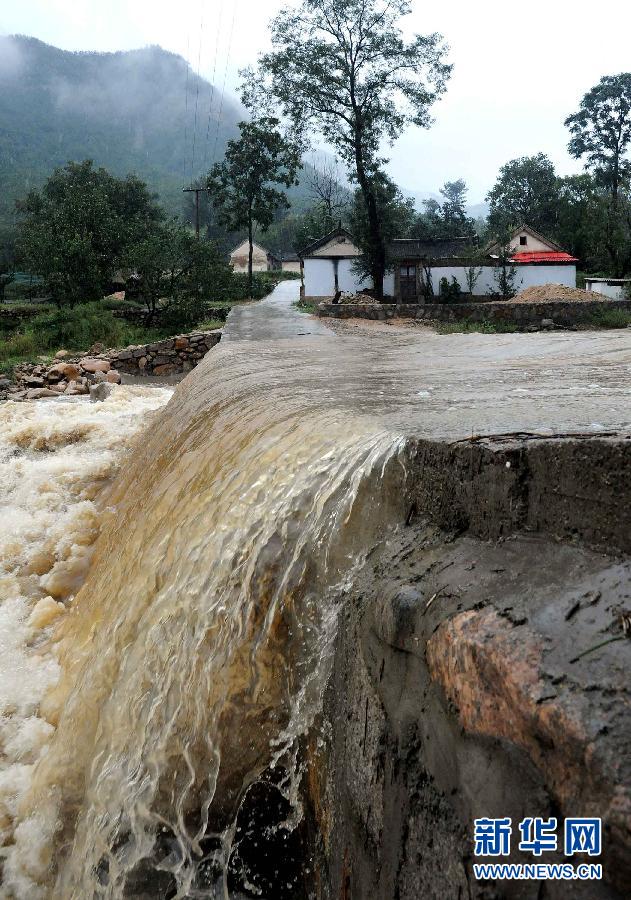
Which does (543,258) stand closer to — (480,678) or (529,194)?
(529,194)

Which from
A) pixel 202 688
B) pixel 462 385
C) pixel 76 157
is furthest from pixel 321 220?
pixel 76 157

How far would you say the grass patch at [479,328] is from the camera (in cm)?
1213

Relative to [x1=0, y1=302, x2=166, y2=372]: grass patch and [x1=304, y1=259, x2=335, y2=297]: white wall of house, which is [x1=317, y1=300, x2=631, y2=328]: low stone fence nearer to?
[x1=0, y1=302, x2=166, y2=372]: grass patch

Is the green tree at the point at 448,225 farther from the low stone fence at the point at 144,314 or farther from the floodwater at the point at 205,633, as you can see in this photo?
the floodwater at the point at 205,633

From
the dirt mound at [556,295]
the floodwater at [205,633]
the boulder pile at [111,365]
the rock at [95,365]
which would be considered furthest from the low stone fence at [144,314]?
the floodwater at [205,633]

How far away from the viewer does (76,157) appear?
98.4 metres

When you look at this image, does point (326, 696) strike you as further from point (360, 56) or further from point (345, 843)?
point (360, 56)

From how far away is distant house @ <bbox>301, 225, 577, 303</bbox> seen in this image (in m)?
23.8

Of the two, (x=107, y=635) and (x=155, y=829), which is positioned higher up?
(x=107, y=635)

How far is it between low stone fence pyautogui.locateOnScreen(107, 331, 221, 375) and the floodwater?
13.1 m

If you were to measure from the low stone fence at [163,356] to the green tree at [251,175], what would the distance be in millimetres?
14191

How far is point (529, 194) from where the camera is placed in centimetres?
4166

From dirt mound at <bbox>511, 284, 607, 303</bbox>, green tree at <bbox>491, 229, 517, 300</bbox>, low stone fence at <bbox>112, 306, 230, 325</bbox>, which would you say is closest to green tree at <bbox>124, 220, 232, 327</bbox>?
low stone fence at <bbox>112, 306, 230, 325</bbox>

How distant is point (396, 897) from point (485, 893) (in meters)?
0.40
